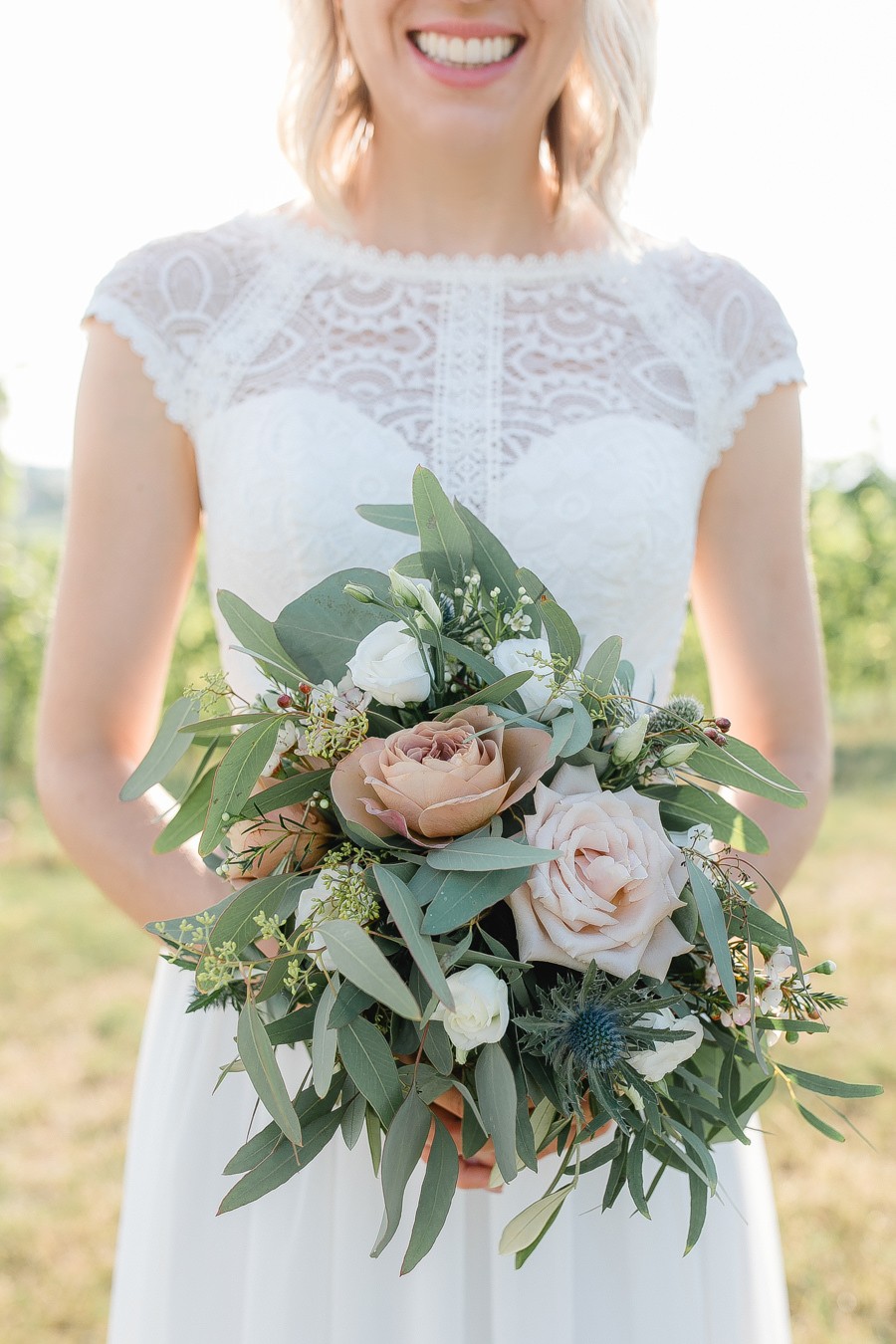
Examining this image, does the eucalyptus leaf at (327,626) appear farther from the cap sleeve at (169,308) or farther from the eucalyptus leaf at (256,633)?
the cap sleeve at (169,308)

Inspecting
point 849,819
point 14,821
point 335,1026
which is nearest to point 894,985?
point 849,819

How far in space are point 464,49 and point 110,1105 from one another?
13.8 ft

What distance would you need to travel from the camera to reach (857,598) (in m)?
9.34

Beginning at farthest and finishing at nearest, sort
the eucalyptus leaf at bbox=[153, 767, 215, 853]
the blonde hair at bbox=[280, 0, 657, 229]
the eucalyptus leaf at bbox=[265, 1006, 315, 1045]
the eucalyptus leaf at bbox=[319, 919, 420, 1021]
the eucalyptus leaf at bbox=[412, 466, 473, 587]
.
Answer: the blonde hair at bbox=[280, 0, 657, 229] → the eucalyptus leaf at bbox=[153, 767, 215, 853] → the eucalyptus leaf at bbox=[412, 466, 473, 587] → the eucalyptus leaf at bbox=[265, 1006, 315, 1045] → the eucalyptus leaf at bbox=[319, 919, 420, 1021]

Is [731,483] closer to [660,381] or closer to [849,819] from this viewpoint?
[660,381]

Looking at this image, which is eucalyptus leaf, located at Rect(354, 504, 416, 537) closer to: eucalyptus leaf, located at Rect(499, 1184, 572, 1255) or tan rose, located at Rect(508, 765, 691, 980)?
tan rose, located at Rect(508, 765, 691, 980)

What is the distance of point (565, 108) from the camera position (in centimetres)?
221

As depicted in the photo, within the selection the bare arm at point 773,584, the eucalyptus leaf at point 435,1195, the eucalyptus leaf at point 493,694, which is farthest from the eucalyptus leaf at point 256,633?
the bare arm at point 773,584

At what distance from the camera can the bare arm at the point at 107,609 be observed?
1.85 metres

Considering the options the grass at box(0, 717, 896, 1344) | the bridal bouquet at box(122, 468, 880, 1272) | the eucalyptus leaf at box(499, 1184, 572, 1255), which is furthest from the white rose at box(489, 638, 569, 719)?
the grass at box(0, 717, 896, 1344)

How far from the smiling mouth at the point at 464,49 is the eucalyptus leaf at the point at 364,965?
145 centimetres

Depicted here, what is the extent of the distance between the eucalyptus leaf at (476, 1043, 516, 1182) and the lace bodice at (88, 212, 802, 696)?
901 mm

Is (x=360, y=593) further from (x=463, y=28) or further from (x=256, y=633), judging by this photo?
(x=463, y=28)

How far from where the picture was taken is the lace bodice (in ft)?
6.27
